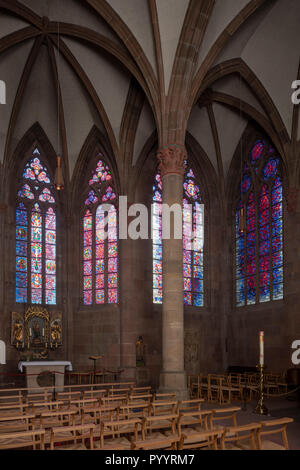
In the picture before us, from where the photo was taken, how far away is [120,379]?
874 inches

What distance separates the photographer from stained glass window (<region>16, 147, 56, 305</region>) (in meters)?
Answer: 23.7

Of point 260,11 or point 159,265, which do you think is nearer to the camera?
point 260,11

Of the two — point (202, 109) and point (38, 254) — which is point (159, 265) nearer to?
point (38, 254)

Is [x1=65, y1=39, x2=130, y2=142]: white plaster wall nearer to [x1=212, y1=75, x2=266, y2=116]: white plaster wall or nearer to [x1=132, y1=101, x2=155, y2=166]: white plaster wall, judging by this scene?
[x1=132, y1=101, x2=155, y2=166]: white plaster wall

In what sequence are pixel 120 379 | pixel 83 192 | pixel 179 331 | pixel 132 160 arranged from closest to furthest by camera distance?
pixel 179 331 → pixel 120 379 → pixel 132 160 → pixel 83 192

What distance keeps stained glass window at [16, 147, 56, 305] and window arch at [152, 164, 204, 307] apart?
4.72m

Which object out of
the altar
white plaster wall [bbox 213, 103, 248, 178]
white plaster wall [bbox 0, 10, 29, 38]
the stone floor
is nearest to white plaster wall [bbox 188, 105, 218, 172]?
white plaster wall [bbox 213, 103, 248, 178]

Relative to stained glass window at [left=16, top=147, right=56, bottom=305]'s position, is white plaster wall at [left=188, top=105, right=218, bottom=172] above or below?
above

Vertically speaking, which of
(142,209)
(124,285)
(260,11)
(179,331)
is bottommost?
(179,331)

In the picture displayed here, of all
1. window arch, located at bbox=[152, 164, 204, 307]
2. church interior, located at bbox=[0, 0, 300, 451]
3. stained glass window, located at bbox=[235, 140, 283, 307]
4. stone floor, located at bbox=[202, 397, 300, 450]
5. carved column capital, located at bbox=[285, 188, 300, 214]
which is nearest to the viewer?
stone floor, located at bbox=[202, 397, 300, 450]

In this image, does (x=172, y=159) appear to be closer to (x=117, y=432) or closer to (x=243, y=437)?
(x=117, y=432)

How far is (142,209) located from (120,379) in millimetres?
7446

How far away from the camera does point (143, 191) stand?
24.4 metres

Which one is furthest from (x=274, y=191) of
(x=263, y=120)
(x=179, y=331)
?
(x=179, y=331)
